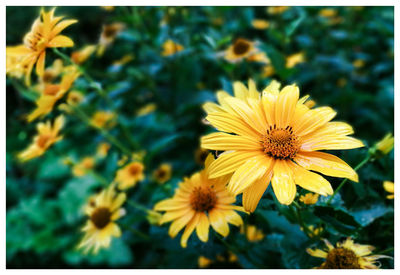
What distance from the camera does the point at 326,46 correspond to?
278cm

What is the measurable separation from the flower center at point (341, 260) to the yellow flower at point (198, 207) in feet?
1.09

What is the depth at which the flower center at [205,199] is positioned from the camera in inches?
42.4

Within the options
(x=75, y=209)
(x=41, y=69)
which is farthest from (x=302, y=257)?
(x=75, y=209)

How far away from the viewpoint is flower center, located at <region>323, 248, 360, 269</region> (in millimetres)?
959

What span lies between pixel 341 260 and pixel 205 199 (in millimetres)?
467

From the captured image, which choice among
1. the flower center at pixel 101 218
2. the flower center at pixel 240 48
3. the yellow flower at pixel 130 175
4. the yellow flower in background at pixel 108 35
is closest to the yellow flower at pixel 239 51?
the flower center at pixel 240 48

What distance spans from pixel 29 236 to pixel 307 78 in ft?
8.27

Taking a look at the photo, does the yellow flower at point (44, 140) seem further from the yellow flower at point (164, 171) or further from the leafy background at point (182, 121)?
the yellow flower at point (164, 171)

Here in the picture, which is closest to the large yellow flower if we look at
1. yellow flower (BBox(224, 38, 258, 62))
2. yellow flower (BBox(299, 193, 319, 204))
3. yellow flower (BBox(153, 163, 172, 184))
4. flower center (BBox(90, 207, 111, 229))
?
yellow flower (BBox(299, 193, 319, 204))

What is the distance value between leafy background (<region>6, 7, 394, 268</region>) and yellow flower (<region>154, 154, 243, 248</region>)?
6 centimetres

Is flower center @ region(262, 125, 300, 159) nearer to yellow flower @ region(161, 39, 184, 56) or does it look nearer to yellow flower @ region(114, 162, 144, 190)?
yellow flower @ region(114, 162, 144, 190)

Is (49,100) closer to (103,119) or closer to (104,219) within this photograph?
(104,219)

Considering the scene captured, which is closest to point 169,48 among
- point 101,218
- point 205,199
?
point 101,218
